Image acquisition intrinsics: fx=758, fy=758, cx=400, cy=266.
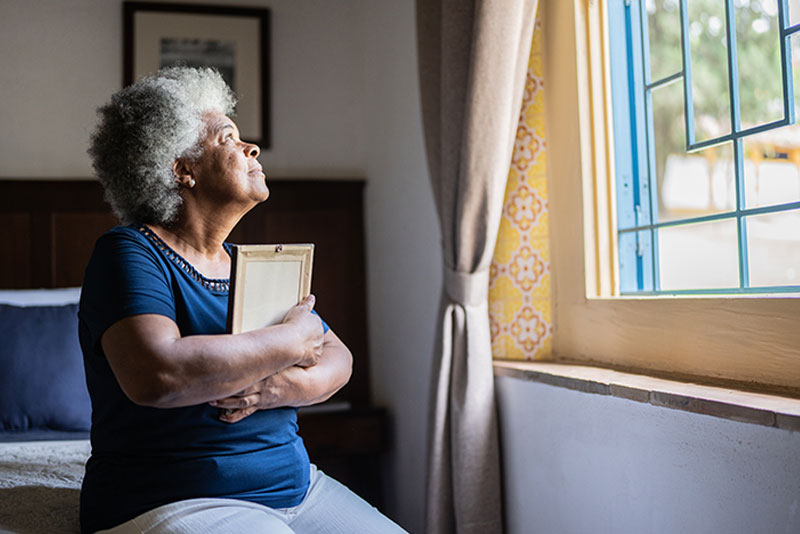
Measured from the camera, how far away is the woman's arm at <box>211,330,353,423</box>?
1.27 meters

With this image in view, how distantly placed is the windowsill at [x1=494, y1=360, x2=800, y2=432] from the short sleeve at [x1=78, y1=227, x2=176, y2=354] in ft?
2.90

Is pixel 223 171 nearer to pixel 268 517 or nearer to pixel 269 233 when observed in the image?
pixel 268 517

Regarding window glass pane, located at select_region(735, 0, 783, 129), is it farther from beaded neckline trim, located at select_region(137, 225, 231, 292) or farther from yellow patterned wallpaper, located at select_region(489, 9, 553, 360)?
beaded neckline trim, located at select_region(137, 225, 231, 292)

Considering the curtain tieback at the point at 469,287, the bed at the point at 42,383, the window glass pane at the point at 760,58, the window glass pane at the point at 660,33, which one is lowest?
the bed at the point at 42,383

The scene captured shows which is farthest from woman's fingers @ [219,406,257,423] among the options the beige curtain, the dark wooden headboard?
the dark wooden headboard

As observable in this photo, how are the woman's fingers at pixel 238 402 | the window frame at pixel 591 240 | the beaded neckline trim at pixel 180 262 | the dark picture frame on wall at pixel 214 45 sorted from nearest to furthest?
1. the woman's fingers at pixel 238 402
2. the beaded neckline trim at pixel 180 262
3. the window frame at pixel 591 240
4. the dark picture frame on wall at pixel 214 45

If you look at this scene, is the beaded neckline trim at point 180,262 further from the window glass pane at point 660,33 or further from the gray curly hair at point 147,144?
the window glass pane at point 660,33

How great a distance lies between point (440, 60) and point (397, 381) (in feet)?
4.31

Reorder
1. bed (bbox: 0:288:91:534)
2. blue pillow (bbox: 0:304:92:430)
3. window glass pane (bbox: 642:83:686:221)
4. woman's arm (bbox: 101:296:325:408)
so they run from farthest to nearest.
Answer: window glass pane (bbox: 642:83:686:221) → blue pillow (bbox: 0:304:92:430) → bed (bbox: 0:288:91:534) → woman's arm (bbox: 101:296:325:408)

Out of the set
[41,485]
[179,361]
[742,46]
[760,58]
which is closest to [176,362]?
[179,361]

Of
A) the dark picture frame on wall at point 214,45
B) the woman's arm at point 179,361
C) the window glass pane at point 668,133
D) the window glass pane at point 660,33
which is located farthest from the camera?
the window glass pane at point 668,133

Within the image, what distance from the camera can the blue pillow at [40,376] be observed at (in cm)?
231

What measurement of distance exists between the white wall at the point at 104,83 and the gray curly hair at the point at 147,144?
5.72 feet

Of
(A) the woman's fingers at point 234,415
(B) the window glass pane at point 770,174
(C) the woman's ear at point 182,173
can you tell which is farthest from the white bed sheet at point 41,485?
(B) the window glass pane at point 770,174
